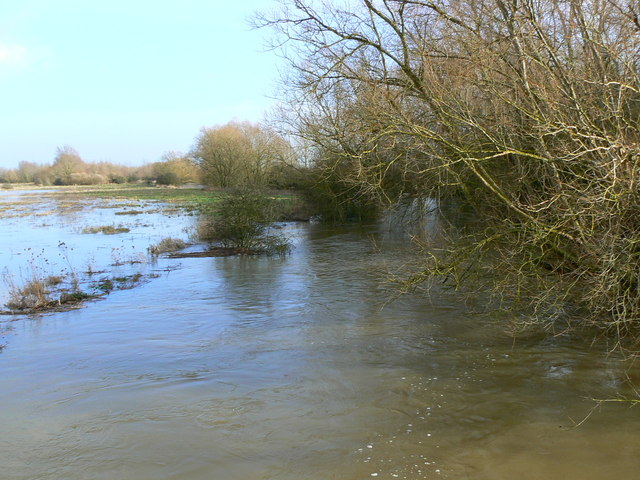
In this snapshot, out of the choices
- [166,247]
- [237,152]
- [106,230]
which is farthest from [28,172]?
[166,247]

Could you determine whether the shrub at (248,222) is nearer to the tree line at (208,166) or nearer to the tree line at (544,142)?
the tree line at (208,166)

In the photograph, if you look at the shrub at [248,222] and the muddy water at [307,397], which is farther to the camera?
the shrub at [248,222]

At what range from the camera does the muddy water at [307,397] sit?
553cm

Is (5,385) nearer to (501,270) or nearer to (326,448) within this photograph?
(326,448)

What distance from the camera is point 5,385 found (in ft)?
26.3

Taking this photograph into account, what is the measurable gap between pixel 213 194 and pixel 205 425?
16.8 m

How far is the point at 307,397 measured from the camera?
7145 mm

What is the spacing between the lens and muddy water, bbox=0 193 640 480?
5.53m

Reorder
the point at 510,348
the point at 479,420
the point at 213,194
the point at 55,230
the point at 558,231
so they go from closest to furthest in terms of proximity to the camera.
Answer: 1. the point at 479,420
2. the point at 558,231
3. the point at 510,348
4. the point at 213,194
5. the point at 55,230

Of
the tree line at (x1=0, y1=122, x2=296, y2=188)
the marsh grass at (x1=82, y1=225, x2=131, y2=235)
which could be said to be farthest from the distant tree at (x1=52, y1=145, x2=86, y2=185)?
the marsh grass at (x1=82, y1=225, x2=131, y2=235)

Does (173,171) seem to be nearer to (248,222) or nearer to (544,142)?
(248,222)

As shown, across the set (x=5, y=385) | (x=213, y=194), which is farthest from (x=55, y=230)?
(x=5, y=385)

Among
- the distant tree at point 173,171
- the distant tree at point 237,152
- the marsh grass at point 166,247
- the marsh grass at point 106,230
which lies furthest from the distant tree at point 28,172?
the marsh grass at point 166,247

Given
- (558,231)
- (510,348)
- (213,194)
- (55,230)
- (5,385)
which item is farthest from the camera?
(55,230)
